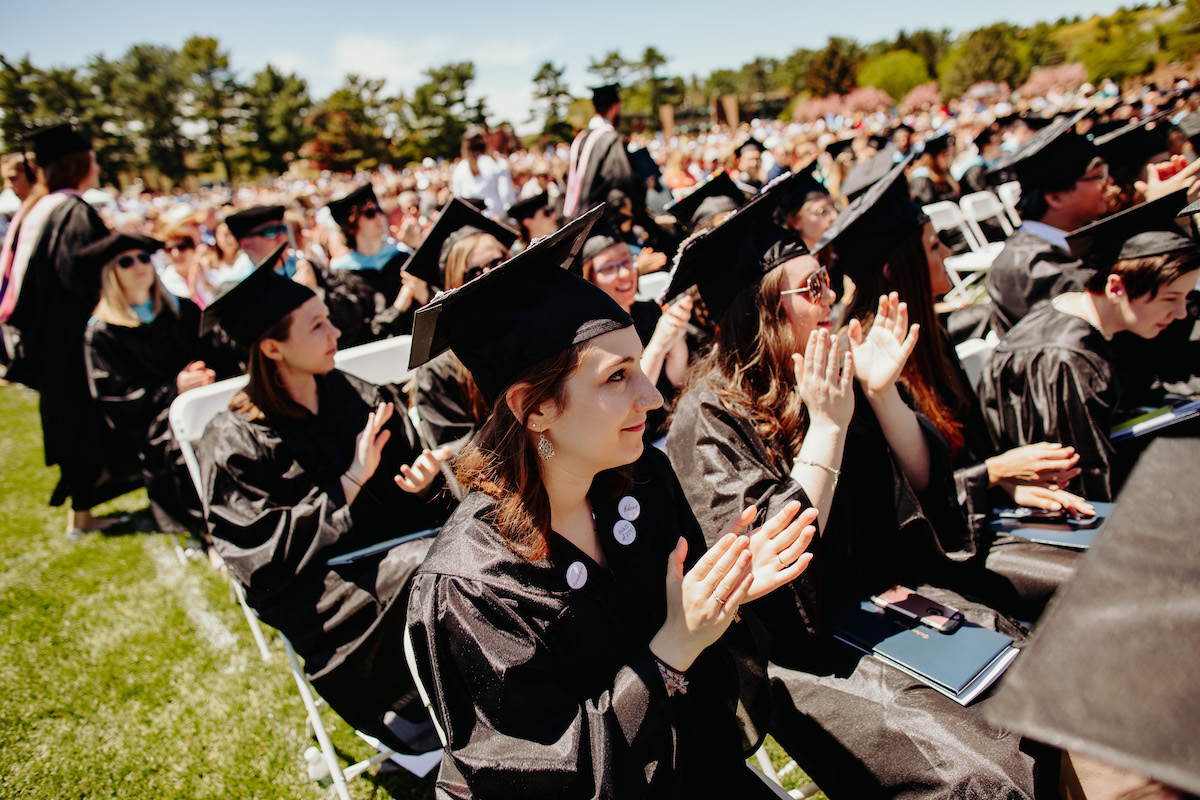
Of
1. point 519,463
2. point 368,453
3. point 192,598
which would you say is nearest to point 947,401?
point 519,463

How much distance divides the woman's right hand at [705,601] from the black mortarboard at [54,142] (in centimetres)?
600

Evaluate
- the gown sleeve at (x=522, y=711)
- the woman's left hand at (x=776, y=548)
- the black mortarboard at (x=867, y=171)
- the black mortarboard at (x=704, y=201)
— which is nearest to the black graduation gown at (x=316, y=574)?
the gown sleeve at (x=522, y=711)

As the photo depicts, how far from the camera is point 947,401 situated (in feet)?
10.2

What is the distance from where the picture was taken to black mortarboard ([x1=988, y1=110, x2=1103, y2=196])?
4.53 m

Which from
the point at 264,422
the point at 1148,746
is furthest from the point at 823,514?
the point at 264,422

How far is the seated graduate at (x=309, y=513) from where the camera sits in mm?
2574

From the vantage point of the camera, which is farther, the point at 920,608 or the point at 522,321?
the point at 920,608

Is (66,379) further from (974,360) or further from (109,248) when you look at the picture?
(974,360)

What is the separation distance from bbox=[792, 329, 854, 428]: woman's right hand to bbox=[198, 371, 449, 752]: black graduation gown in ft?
4.65

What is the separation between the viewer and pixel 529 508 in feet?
5.57

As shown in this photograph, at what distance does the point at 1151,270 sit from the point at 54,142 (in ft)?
23.6

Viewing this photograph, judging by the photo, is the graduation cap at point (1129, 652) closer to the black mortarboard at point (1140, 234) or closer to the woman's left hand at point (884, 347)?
the woman's left hand at point (884, 347)

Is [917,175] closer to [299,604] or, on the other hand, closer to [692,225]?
[692,225]

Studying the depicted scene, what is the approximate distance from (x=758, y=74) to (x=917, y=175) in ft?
290
